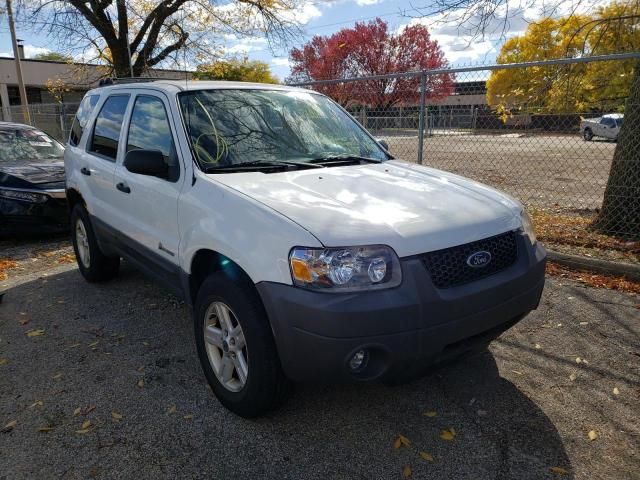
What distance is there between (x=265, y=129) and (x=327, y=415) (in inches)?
75.9

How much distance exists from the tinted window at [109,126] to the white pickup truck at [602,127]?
5.70 m

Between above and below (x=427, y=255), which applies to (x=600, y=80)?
above

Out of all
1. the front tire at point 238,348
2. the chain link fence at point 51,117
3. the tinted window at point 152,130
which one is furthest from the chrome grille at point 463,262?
the chain link fence at point 51,117

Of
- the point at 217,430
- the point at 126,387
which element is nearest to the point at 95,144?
the point at 126,387

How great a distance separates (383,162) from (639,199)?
3674mm

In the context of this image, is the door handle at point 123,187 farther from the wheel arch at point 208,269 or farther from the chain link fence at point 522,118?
the chain link fence at point 522,118

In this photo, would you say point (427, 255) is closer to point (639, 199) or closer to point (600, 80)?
point (639, 199)

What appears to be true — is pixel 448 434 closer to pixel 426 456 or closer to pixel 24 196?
pixel 426 456

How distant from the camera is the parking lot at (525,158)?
23.8 ft

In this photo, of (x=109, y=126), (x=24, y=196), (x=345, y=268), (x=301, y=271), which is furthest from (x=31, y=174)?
(x=345, y=268)

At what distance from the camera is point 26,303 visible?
4.71 meters

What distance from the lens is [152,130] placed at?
140 inches

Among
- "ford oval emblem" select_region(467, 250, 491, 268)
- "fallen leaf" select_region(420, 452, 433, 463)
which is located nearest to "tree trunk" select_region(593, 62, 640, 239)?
"ford oval emblem" select_region(467, 250, 491, 268)

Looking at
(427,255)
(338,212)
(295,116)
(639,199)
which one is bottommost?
(639,199)
